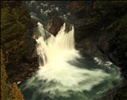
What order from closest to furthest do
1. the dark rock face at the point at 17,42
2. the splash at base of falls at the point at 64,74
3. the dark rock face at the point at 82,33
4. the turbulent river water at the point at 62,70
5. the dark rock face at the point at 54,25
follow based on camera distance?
1. the splash at base of falls at the point at 64,74
2. the turbulent river water at the point at 62,70
3. the dark rock face at the point at 17,42
4. the dark rock face at the point at 82,33
5. the dark rock face at the point at 54,25

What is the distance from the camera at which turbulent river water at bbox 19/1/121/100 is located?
3400cm

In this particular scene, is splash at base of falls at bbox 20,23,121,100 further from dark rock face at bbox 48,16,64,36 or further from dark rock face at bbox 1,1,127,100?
dark rock face at bbox 1,1,127,100

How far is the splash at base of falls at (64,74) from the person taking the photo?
33875mm

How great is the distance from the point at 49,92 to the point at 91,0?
64.2 feet

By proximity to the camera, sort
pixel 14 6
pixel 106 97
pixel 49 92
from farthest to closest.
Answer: pixel 14 6
pixel 49 92
pixel 106 97

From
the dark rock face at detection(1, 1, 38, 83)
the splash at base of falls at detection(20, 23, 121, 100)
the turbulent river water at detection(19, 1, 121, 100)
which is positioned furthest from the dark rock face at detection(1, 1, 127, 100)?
the splash at base of falls at detection(20, 23, 121, 100)

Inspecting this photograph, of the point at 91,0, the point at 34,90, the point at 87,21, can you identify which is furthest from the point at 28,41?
the point at 91,0

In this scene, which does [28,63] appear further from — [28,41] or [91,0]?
[91,0]

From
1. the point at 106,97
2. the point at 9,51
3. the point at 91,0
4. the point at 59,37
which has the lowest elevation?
the point at 106,97

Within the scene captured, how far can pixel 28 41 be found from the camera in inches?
1481

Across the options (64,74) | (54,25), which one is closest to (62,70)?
(64,74)

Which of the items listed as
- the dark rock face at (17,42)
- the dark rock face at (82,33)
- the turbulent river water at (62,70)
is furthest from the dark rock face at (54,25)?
the dark rock face at (17,42)

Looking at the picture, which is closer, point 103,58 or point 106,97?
point 106,97

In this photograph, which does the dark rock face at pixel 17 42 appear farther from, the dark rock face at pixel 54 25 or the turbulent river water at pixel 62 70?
the dark rock face at pixel 54 25
